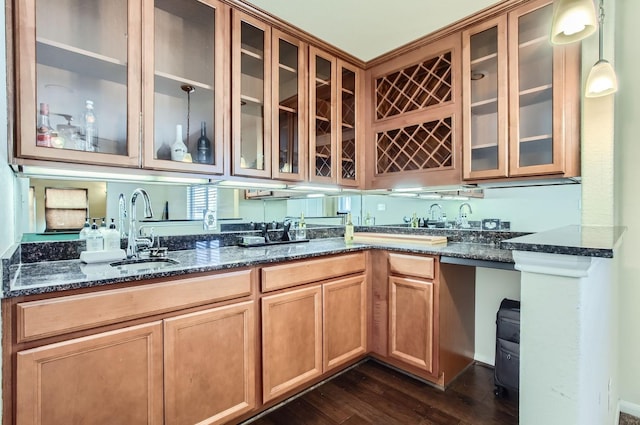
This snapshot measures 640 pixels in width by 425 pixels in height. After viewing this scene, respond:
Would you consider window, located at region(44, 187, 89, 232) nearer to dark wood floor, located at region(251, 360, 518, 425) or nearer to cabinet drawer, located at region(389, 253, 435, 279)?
dark wood floor, located at region(251, 360, 518, 425)

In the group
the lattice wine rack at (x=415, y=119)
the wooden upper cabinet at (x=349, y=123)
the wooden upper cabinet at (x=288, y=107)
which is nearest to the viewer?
the wooden upper cabinet at (x=288, y=107)

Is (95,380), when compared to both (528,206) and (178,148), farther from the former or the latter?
(528,206)

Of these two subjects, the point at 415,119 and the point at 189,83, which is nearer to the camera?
the point at 189,83

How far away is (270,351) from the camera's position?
5.68 ft

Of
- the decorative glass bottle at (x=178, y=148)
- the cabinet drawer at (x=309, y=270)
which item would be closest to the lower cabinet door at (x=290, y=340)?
the cabinet drawer at (x=309, y=270)

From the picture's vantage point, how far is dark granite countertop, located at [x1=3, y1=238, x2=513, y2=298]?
1.13 metres

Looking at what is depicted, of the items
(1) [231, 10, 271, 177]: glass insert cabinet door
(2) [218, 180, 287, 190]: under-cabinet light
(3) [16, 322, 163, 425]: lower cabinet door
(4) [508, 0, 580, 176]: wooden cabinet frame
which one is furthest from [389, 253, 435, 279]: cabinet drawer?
(3) [16, 322, 163, 425]: lower cabinet door

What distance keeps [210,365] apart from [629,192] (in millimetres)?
2513

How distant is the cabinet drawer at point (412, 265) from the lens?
6.59ft

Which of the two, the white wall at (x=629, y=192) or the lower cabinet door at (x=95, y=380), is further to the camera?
the white wall at (x=629, y=192)

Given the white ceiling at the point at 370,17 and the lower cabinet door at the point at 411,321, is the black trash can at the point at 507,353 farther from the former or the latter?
the white ceiling at the point at 370,17

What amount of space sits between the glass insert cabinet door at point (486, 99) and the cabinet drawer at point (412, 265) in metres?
0.68

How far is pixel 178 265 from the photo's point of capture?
1483mm

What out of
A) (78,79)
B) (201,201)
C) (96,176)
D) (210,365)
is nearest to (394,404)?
(210,365)
